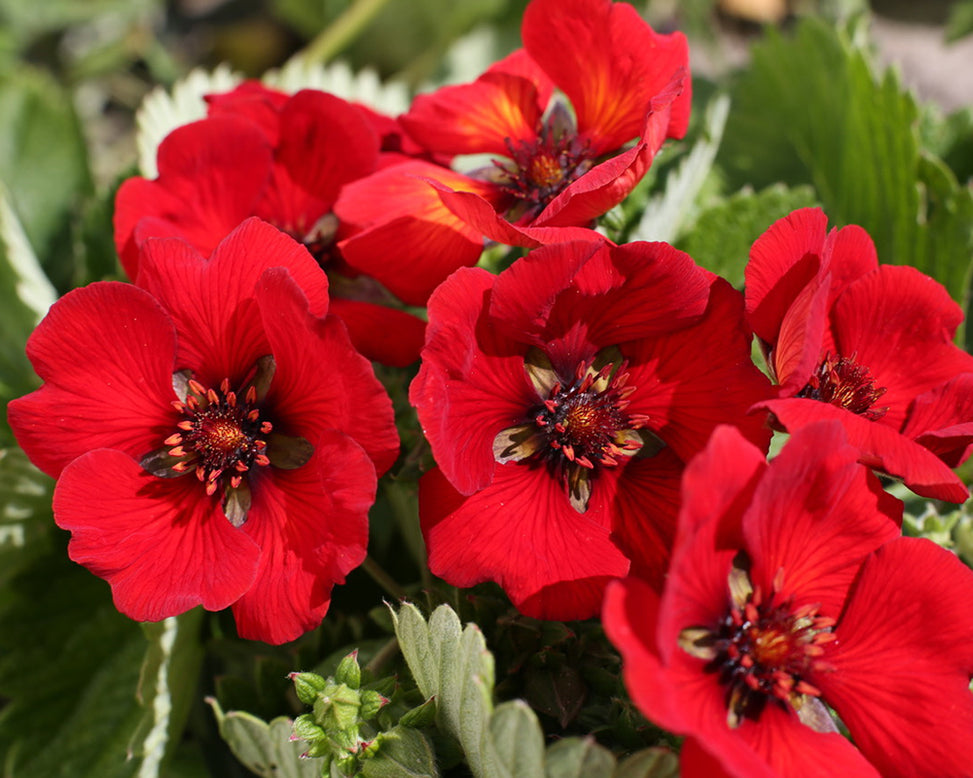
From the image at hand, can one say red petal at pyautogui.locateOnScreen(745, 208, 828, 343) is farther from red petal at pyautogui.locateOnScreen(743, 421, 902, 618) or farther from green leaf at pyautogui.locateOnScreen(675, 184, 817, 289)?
green leaf at pyautogui.locateOnScreen(675, 184, 817, 289)

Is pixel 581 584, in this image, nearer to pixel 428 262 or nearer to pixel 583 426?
pixel 583 426

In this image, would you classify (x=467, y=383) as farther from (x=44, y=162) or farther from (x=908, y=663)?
(x=44, y=162)

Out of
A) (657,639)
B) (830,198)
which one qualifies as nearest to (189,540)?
(657,639)

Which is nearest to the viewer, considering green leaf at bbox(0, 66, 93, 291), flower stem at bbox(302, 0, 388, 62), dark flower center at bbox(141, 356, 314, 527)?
dark flower center at bbox(141, 356, 314, 527)

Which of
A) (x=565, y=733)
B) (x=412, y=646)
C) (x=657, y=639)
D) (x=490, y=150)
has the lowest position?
(x=565, y=733)

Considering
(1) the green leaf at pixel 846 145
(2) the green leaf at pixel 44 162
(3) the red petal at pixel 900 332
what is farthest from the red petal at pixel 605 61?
(2) the green leaf at pixel 44 162

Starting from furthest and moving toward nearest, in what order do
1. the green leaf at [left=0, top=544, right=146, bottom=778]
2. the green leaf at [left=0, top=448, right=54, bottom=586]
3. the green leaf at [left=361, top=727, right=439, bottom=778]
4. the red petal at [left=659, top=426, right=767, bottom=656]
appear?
the green leaf at [left=0, top=544, right=146, bottom=778] < the green leaf at [left=0, top=448, right=54, bottom=586] < the green leaf at [left=361, top=727, right=439, bottom=778] < the red petal at [left=659, top=426, right=767, bottom=656]

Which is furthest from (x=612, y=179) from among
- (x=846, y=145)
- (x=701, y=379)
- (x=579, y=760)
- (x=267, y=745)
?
(x=846, y=145)

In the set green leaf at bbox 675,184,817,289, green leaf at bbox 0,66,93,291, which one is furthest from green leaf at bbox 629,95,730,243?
green leaf at bbox 0,66,93,291
